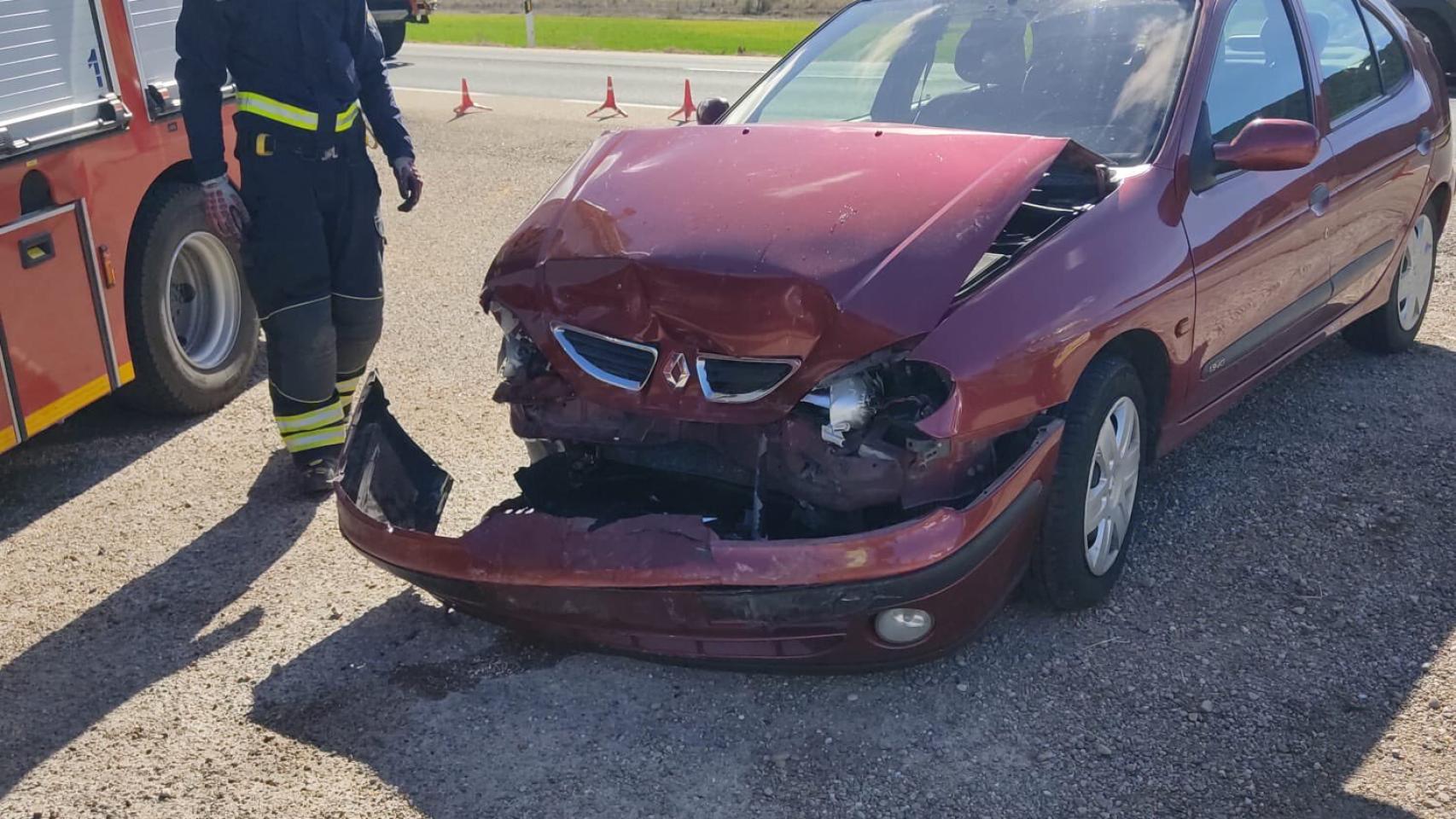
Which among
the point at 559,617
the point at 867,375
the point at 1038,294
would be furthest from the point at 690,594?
the point at 1038,294

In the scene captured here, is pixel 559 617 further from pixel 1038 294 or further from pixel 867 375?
pixel 1038 294

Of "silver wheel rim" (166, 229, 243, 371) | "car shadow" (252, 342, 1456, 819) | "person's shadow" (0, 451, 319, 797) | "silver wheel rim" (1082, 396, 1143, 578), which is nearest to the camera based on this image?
"car shadow" (252, 342, 1456, 819)

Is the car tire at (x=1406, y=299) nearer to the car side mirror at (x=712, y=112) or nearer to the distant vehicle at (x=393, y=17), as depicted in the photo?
the car side mirror at (x=712, y=112)

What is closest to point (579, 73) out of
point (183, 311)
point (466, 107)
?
point (466, 107)

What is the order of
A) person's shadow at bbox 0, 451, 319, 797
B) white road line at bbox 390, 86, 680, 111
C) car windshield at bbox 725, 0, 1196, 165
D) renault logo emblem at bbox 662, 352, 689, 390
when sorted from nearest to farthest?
renault logo emblem at bbox 662, 352, 689, 390
person's shadow at bbox 0, 451, 319, 797
car windshield at bbox 725, 0, 1196, 165
white road line at bbox 390, 86, 680, 111

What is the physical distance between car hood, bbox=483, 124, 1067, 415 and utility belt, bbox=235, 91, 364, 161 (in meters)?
1.18

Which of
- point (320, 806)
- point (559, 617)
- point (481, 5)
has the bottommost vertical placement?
point (481, 5)

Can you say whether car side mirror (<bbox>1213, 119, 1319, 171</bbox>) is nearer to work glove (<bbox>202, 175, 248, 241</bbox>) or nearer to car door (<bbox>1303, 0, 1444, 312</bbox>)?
car door (<bbox>1303, 0, 1444, 312</bbox>)

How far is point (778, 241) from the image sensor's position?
3.39 m

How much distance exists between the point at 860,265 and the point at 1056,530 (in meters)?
0.92

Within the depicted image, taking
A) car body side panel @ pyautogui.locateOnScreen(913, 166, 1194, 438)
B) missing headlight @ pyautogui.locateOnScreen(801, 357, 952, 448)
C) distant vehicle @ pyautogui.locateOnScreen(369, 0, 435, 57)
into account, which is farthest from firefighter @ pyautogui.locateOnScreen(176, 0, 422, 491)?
distant vehicle @ pyautogui.locateOnScreen(369, 0, 435, 57)

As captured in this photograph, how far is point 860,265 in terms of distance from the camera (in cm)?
329

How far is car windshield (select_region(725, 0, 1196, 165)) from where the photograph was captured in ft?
14.0

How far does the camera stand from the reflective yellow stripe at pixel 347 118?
186 inches
